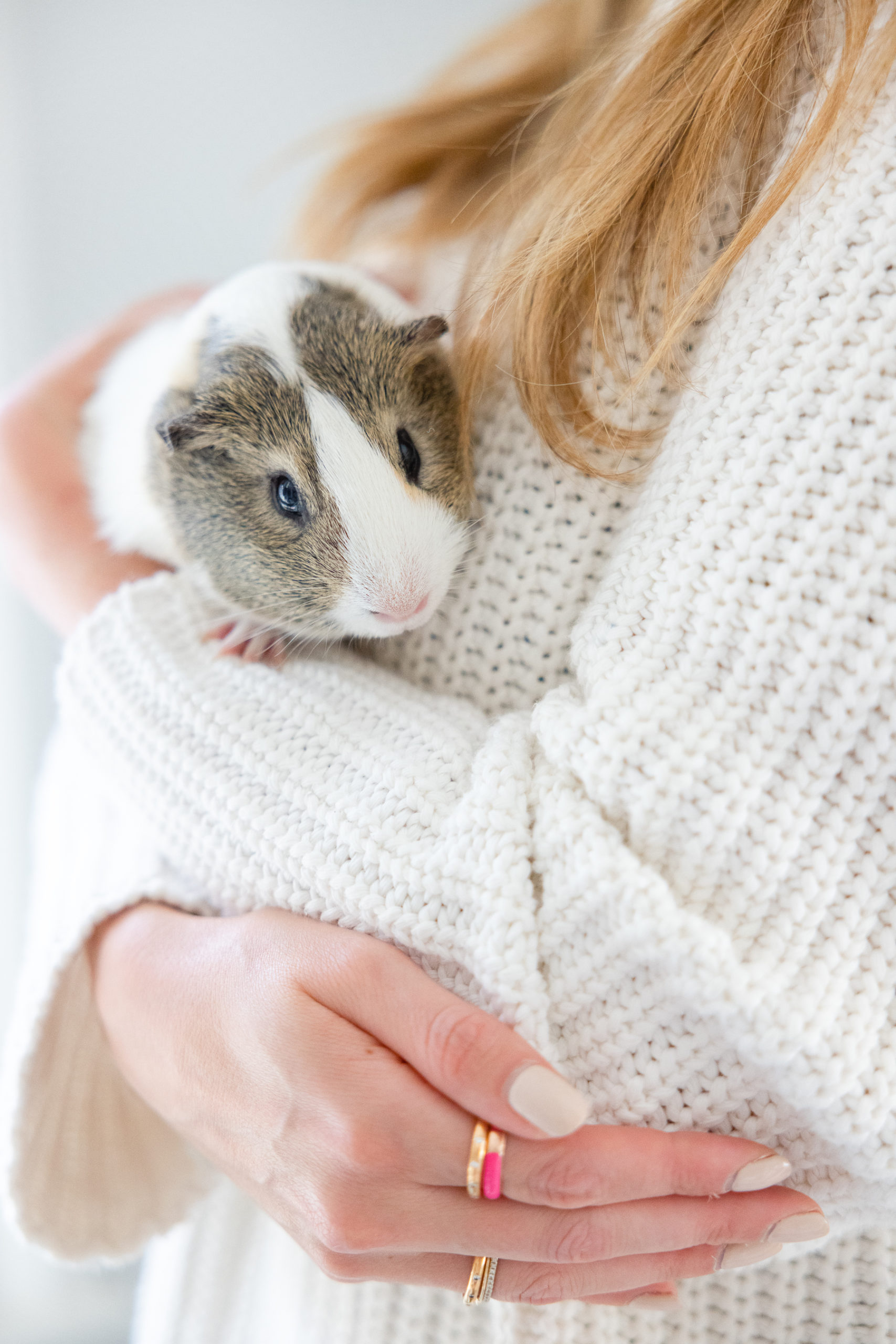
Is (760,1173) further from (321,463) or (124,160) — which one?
(124,160)

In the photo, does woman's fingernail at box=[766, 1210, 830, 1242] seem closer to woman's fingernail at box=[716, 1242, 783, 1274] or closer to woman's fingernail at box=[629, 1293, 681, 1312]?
woman's fingernail at box=[716, 1242, 783, 1274]

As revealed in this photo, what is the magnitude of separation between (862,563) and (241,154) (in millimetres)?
1587

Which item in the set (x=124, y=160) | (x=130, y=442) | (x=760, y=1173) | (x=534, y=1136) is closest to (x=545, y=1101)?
(x=534, y=1136)

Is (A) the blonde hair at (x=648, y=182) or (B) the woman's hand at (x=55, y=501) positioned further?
(B) the woman's hand at (x=55, y=501)

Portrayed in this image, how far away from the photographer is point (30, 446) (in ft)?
3.82

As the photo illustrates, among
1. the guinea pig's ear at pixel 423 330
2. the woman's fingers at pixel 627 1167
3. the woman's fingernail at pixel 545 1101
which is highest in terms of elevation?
the guinea pig's ear at pixel 423 330

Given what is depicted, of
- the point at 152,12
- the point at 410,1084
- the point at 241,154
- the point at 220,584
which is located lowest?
the point at 410,1084

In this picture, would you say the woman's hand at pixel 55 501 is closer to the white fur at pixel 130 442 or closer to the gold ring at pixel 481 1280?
the white fur at pixel 130 442

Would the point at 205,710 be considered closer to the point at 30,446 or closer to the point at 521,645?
the point at 521,645

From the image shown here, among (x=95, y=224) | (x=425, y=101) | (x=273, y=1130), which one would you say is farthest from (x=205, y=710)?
(x=95, y=224)

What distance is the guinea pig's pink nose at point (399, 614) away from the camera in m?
0.78

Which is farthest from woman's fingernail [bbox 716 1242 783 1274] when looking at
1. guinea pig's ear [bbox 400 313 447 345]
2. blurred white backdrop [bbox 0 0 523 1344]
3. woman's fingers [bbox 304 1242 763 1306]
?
blurred white backdrop [bbox 0 0 523 1344]

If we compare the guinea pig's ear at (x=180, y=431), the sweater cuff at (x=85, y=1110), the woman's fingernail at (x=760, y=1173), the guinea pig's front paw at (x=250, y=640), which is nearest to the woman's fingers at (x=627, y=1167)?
the woman's fingernail at (x=760, y=1173)

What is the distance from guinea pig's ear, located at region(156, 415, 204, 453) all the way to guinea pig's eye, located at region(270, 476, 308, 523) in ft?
0.34
